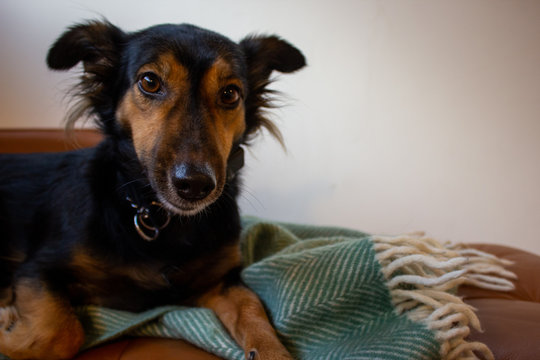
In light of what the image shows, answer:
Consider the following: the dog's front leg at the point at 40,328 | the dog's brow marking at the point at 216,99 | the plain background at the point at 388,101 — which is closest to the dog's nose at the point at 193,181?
the dog's brow marking at the point at 216,99

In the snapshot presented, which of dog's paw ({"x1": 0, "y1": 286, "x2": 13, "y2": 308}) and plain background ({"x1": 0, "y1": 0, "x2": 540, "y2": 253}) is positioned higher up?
plain background ({"x1": 0, "y1": 0, "x2": 540, "y2": 253})

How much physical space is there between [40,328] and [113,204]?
0.41 meters

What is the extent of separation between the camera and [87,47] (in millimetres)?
1329

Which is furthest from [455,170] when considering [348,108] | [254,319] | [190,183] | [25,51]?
[25,51]

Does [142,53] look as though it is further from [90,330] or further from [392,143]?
[392,143]

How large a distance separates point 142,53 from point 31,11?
1.50m

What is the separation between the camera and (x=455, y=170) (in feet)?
7.61

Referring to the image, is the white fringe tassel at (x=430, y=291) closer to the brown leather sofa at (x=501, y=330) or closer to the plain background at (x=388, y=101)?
the brown leather sofa at (x=501, y=330)

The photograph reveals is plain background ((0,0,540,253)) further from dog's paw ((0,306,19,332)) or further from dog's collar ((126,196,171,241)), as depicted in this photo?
dog's paw ((0,306,19,332))

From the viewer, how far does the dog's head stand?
3.47ft

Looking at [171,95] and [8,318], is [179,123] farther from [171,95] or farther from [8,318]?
[8,318]

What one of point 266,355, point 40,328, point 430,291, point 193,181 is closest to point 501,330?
point 430,291

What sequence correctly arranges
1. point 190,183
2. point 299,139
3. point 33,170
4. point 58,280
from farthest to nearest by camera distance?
point 299,139, point 33,170, point 58,280, point 190,183

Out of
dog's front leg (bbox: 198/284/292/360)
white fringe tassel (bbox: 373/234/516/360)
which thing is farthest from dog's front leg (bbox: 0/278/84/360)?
white fringe tassel (bbox: 373/234/516/360)
